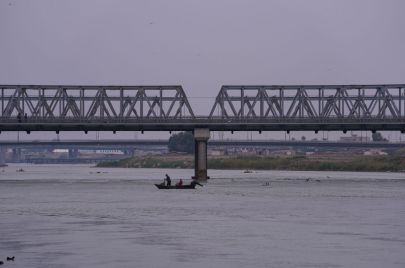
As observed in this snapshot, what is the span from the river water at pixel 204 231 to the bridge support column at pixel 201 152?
134 feet

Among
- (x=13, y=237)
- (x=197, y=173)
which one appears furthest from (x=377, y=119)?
(x=13, y=237)

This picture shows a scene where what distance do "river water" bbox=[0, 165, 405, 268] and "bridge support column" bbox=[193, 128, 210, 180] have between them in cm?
4075

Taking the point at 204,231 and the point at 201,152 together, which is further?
the point at 201,152

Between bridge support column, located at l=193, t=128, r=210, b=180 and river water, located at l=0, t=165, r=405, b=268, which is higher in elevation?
bridge support column, located at l=193, t=128, r=210, b=180

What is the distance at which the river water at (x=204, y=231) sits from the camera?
54.5 metres

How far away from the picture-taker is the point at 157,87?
16100 centimetres

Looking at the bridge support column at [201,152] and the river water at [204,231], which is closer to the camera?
the river water at [204,231]

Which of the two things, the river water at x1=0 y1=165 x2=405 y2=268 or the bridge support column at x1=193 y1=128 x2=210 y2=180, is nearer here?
the river water at x1=0 y1=165 x2=405 y2=268

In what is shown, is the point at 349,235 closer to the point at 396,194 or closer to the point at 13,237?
the point at 13,237

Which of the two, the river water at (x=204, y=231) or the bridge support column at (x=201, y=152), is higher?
the bridge support column at (x=201, y=152)

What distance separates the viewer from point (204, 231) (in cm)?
6856

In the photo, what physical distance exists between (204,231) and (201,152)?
270 ft

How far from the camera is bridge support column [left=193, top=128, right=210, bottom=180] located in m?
151

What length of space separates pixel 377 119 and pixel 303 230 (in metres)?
91.3
